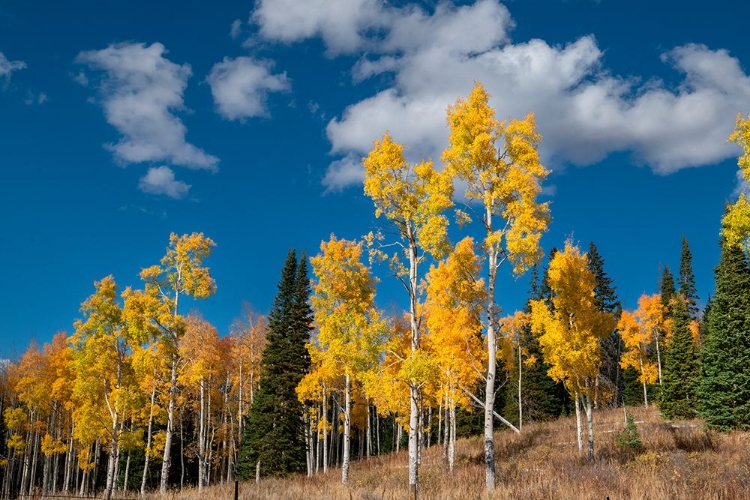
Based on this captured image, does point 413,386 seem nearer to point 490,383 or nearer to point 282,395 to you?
point 490,383

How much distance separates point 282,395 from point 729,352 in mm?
26002

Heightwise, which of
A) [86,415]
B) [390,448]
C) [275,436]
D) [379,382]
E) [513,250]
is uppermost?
[513,250]

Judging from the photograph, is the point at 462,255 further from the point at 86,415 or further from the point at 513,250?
the point at 86,415

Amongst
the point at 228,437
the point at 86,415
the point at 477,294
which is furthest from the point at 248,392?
the point at 477,294

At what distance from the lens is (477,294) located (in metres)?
15.5

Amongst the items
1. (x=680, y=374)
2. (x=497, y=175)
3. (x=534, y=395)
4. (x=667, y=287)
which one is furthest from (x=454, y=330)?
A: (x=667, y=287)

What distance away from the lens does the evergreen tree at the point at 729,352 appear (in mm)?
25000

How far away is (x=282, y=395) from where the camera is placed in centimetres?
3117

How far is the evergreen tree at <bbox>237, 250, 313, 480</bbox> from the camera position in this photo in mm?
30297

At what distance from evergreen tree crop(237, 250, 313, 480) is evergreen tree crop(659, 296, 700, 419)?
2509 centimetres

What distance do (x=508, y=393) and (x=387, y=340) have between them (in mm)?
40591

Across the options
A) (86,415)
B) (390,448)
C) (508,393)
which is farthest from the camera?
(390,448)

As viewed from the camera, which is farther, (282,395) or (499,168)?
(282,395)

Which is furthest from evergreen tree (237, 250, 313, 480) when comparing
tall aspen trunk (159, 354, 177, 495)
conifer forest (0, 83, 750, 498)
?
tall aspen trunk (159, 354, 177, 495)
